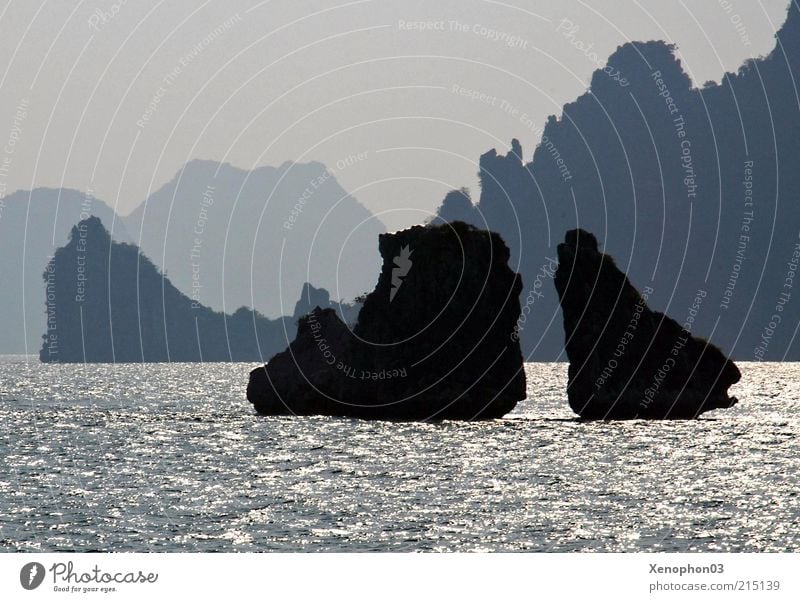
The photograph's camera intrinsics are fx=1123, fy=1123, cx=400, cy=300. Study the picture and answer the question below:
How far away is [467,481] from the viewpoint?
186 feet

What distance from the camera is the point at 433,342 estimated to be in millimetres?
98688

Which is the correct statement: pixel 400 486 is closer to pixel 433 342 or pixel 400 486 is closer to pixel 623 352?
pixel 433 342

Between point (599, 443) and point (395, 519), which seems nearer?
point (395, 519)

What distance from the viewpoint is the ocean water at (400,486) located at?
4059 centimetres

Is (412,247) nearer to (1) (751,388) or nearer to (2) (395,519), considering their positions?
(2) (395,519)

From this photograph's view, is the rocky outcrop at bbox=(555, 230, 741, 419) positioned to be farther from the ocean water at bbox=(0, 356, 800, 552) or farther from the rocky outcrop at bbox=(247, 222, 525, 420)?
the rocky outcrop at bbox=(247, 222, 525, 420)

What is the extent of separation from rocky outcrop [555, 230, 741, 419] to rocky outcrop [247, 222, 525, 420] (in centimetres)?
517

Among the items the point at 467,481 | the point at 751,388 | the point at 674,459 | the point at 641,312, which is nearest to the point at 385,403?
the point at 641,312

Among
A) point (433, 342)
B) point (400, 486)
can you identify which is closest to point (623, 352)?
point (433, 342)

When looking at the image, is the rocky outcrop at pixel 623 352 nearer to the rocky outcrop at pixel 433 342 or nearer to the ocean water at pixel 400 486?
the ocean water at pixel 400 486

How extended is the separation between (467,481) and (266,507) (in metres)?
12.5

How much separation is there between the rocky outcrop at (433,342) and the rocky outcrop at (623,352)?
5171mm

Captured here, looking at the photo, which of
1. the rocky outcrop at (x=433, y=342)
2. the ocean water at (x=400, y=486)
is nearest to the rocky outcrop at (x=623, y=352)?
the ocean water at (x=400, y=486)

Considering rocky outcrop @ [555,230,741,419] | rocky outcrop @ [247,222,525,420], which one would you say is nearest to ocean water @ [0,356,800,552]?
rocky outcrop @ [555,230,741,419]
